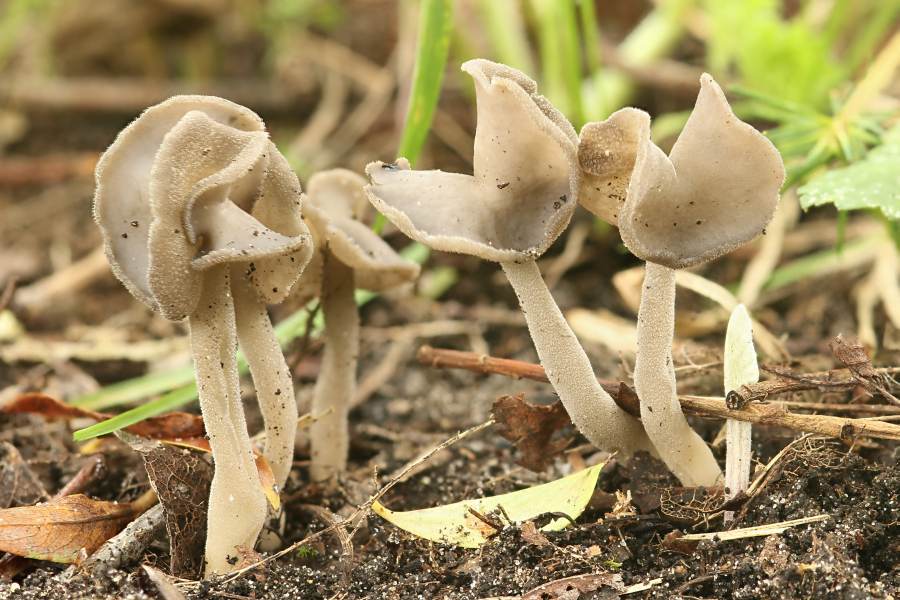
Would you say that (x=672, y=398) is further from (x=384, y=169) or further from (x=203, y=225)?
(x=203, y=225)

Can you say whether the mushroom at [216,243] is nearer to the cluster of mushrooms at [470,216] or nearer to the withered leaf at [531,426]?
the cluster of mushrooms at [470,216]

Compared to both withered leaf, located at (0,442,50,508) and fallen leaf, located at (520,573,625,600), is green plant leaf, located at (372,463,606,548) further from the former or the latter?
withered leaf, located at (0,442,50,508)

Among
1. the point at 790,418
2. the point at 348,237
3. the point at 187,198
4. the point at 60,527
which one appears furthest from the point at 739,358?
the point at 60,527

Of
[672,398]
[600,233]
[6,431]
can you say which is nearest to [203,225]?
[672,398]

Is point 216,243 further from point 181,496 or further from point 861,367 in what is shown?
point 861,367

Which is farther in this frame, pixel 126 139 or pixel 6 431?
pixel 6 431
